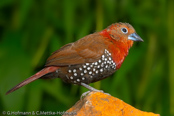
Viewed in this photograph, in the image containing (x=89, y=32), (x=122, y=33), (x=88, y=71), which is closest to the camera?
(x=88, y=71)

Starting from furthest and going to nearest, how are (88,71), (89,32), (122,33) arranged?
(89,32) < (122,33) < (88,71)

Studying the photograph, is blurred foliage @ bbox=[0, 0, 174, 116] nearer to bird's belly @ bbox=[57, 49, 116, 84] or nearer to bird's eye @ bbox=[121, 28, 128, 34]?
bird's eye @ bbox=[121, 28, 128, 34]

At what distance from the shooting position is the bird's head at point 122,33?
15.8ft

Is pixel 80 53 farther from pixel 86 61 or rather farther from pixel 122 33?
pixel 122 33

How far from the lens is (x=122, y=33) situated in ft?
15.8

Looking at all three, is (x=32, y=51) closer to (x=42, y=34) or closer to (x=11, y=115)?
(x=42, y=34)

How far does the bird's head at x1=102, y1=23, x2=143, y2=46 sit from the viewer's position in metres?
4.80

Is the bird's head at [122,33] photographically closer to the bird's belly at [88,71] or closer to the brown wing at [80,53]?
the brown wing at [80,53]

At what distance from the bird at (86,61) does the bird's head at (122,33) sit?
57 millimetres

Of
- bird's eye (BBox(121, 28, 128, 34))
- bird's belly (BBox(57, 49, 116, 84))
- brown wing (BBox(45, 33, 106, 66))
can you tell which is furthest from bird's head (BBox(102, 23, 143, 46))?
bird's belly (BBox(57, 49, 116, 84))

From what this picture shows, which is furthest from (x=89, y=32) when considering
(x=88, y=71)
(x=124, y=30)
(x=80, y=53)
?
(x=88, y=71)

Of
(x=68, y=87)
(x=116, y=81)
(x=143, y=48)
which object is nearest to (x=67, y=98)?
(x=68, y=87)

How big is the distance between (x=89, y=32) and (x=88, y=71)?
3.80ft

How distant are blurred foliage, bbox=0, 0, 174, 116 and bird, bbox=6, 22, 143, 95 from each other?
806mm
